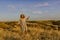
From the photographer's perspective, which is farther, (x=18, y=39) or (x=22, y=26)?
(x=22, y=26)

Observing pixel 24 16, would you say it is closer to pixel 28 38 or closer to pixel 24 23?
pixel 24 23

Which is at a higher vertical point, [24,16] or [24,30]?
[24,16]

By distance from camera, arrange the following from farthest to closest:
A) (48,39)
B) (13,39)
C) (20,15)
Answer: (20,15), (13,39), (48,39)

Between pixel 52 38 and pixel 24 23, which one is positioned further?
pixel 24 23

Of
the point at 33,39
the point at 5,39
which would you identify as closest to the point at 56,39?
the point at 33,39

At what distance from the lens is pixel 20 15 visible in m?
18.0

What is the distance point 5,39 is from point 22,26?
4.33m

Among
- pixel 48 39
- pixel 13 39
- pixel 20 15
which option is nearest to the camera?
pixel 48 39

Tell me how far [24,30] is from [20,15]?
1.67 m

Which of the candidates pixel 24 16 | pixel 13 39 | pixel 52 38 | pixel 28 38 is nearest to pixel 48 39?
pixel 52 38

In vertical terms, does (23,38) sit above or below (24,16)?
below

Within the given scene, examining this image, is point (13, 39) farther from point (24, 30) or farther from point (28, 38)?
point (24, 30)

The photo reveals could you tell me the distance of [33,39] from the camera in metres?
14.1

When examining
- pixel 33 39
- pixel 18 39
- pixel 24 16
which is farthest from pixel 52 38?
pixel 24 16
